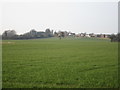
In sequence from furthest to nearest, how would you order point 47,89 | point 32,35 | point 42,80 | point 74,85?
point 32,35, point 42,80, point 74,85, point 47,89

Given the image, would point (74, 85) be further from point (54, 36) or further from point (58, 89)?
point (54, 36)

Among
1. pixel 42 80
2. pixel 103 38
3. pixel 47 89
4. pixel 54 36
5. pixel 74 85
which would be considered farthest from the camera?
pixel 103 38

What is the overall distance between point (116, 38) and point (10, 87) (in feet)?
307

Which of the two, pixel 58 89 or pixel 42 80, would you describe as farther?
pixel 42 80

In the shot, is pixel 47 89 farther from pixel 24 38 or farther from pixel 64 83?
pixel 24 38

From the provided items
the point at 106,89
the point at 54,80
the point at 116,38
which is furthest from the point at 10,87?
the point at 116,38

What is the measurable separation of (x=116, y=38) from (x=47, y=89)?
9323cm

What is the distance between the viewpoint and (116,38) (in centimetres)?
9625

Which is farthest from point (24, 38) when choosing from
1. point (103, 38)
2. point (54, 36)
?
point (103, 38)

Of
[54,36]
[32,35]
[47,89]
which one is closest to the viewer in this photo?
[47,89]

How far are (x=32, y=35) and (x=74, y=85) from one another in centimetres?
7824

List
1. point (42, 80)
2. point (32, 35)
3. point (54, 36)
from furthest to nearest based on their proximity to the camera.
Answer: point (54, 36) → point (32, 35) → point (42, 80)

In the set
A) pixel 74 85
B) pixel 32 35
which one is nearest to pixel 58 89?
pixel 74 85

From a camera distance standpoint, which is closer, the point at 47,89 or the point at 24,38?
the point at 47,89
